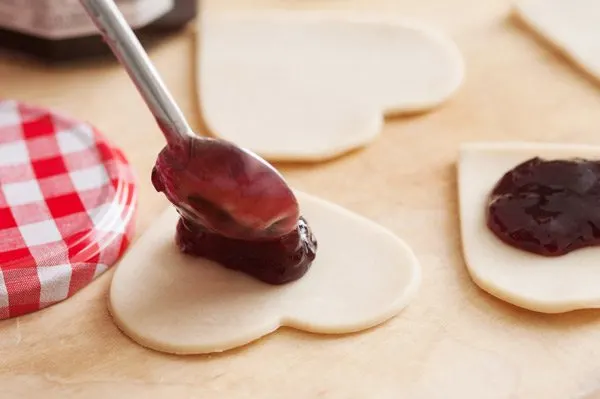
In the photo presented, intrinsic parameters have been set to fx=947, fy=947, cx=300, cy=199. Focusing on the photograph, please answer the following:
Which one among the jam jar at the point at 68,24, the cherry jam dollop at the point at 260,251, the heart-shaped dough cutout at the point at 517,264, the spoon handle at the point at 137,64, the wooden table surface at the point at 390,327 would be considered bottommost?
the wooden table surface at the point at 390,327

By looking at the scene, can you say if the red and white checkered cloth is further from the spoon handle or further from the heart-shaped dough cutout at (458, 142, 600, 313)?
the heart-shaped dough cutout at (458, 142, 600, 313)

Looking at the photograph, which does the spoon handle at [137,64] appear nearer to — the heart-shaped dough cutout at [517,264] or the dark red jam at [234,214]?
the dark red jam at [234,214]

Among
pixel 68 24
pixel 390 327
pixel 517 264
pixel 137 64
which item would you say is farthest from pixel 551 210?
pixel 68 24

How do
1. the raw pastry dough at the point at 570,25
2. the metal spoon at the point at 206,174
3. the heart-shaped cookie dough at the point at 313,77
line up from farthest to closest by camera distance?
the raw pastry dough at the point at 570,25, the heart-shaped cookie dough at the point at 313,77, the metal spoon at the point at 206,174

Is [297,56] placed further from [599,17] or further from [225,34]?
[599,17]

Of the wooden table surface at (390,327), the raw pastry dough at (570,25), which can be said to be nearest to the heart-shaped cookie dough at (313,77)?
the wooden table surface at (390,327)

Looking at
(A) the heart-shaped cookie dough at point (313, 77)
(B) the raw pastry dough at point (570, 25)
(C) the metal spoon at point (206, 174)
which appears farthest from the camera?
(B) the raw pastry dough at point (570, 25)

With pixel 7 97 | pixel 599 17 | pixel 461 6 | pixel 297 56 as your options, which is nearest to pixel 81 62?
pixel 7 97
